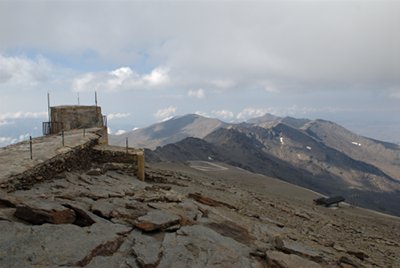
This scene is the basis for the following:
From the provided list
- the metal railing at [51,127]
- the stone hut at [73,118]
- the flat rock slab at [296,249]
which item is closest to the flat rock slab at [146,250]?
the flat rock slab at [296,249]

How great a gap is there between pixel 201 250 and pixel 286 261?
2061 mm

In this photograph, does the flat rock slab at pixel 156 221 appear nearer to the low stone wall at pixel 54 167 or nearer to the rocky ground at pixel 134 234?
the rocky ground at pixel 134 234

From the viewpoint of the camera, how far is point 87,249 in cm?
841

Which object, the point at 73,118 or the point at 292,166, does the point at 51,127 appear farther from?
the point at 292,166

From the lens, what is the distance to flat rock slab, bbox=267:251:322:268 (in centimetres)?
959

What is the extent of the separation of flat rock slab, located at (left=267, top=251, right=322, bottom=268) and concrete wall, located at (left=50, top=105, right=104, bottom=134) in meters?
18.1

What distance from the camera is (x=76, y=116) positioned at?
25.9 metres

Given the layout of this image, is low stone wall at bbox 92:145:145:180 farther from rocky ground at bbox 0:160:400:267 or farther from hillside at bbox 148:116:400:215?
hillside at bbox 148:116:400:215

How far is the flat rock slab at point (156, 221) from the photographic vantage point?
33.0ft

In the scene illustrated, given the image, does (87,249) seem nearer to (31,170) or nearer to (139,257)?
(139,257)

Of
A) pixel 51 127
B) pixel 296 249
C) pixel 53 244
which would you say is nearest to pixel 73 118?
pixel 51 127

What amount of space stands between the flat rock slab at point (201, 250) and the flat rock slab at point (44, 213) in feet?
7.94

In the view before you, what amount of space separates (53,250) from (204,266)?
10.4 ft

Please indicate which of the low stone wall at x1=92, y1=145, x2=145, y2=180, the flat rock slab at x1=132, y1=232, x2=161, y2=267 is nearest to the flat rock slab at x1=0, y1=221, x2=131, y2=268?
the flat rock slab at x1=132, y1=232, x2=161, y2=267
